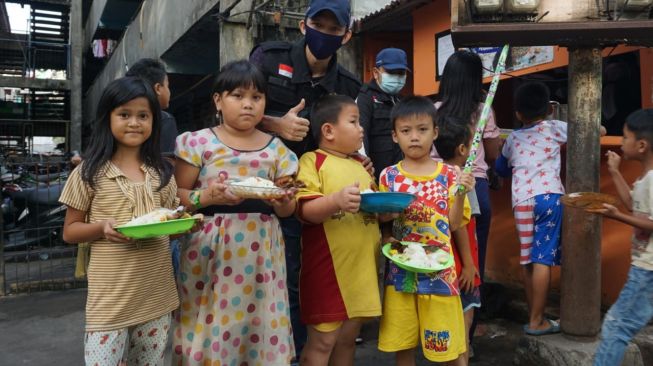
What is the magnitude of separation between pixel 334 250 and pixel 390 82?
1.45 meters

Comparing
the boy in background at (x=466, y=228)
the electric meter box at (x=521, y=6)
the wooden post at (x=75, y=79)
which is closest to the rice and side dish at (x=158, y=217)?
the boy in background at (x=466, y=228)

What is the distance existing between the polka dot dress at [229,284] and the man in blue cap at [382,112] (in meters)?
1.17

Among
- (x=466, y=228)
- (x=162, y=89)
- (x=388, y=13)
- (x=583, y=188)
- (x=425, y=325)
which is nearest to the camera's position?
(x=425, y=325)

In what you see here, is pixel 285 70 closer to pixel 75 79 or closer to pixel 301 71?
pixel 301 71

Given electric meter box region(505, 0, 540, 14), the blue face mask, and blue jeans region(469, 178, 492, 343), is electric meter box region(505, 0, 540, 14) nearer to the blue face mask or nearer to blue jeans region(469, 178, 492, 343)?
the blue face mask

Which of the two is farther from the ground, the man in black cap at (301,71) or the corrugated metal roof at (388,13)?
the corrugated metal roof at (388,13)

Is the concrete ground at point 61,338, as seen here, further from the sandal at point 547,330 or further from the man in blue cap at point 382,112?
the man in blue cap at point 382,112

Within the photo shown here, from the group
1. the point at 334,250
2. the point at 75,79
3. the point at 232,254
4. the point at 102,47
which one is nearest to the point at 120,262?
the point at 232,254

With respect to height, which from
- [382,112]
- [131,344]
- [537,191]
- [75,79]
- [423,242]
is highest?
[75,79]

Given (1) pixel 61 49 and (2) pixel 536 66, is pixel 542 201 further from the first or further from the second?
(1) pixel 61 49

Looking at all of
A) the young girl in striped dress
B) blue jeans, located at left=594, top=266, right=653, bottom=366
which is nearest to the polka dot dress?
the young girl in striped dress

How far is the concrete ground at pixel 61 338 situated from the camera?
144 inches

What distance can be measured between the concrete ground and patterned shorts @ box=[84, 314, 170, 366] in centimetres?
140

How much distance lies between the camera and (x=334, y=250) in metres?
2.49
